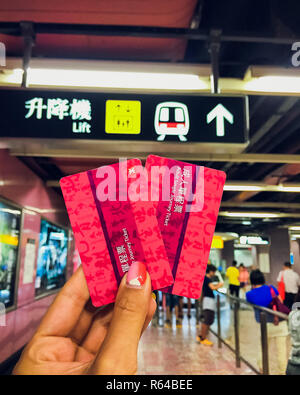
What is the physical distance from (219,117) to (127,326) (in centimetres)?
157

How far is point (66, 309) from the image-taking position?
0.92 meters

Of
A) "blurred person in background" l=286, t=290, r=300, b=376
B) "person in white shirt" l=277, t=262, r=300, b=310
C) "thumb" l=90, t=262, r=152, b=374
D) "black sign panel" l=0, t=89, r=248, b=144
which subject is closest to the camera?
"thumb" l=90, t=262, r=152, b=374

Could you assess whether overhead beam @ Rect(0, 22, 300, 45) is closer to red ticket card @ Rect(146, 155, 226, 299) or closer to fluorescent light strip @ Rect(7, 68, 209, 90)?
fluorescent light strip @ Rect(7, 68, 209, 90)

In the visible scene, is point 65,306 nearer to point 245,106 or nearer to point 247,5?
point 245,106

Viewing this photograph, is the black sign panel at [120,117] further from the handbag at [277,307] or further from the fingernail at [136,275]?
the handbag at [277,307]

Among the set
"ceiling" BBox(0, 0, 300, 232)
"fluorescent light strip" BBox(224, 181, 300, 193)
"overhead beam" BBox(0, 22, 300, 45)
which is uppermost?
"ceiling" BBox(0, 0, 300, 232)

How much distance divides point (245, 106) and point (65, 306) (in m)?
1.69

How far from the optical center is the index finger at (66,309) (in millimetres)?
902

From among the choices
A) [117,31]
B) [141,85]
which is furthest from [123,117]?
[117,31]

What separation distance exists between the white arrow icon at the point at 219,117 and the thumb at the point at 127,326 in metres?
1.42

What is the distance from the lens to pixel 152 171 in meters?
0.84

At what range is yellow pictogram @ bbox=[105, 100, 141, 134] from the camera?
77.7 inches

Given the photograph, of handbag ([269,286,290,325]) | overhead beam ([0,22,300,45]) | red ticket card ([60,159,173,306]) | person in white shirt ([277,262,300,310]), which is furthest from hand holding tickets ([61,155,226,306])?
person in white shirt ([277,262,300,310])

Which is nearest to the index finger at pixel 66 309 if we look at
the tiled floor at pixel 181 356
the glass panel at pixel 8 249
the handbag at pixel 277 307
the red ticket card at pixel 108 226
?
the red ticket card at pixel 108 226
